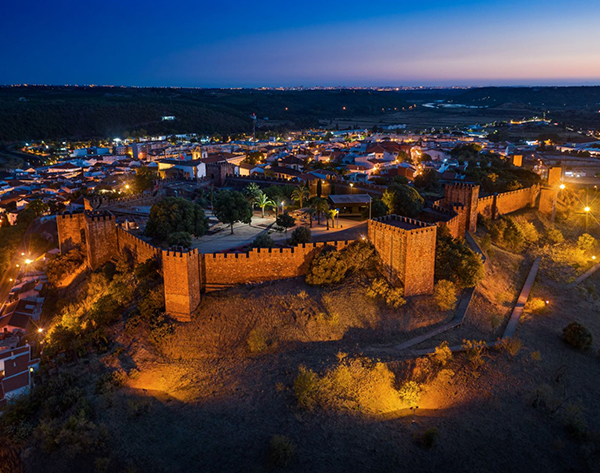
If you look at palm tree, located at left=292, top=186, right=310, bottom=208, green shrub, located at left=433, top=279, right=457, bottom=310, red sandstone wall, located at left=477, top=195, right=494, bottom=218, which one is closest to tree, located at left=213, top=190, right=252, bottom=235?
palm tree, located at left=292, top=186, right=310, bottom=208

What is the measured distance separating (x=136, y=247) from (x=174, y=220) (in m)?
1.85

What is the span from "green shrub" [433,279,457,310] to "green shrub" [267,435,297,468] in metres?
6.68

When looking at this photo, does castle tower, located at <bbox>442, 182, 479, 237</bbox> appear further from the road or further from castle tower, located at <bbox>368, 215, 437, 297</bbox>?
the road

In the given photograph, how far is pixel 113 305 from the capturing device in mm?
14836

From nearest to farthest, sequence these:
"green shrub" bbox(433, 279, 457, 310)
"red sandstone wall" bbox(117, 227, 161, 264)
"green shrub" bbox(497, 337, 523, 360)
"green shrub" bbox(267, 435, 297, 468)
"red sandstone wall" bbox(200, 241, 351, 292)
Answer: "green shrub" bbox(267, 435, 297, 468) < "green shrub" bbox(497, 337, 523, 360) < "green shrub" bbox(433, 279, 457, 310) < "red sandstone wall" bbox(200, 241, 351, 292) < "red sandstone wall" bbox(117, 227, 161, 264)

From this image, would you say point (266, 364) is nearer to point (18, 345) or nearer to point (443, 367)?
point (443, 367)

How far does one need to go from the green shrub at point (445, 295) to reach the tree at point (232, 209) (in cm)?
948

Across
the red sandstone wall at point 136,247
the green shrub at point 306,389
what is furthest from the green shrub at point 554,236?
the red sandstone wall at point 136,247

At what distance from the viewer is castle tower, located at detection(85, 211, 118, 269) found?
1822 cm

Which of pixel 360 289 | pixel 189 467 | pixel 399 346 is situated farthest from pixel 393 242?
pixel 189 467

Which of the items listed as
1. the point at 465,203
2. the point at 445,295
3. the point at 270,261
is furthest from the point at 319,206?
the point at 445,295

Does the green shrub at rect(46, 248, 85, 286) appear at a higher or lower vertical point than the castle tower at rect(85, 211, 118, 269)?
lower

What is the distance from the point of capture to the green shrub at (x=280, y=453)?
366 inches

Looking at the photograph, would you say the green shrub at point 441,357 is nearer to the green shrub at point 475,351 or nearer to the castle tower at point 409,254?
the green shrub at point 475,351
